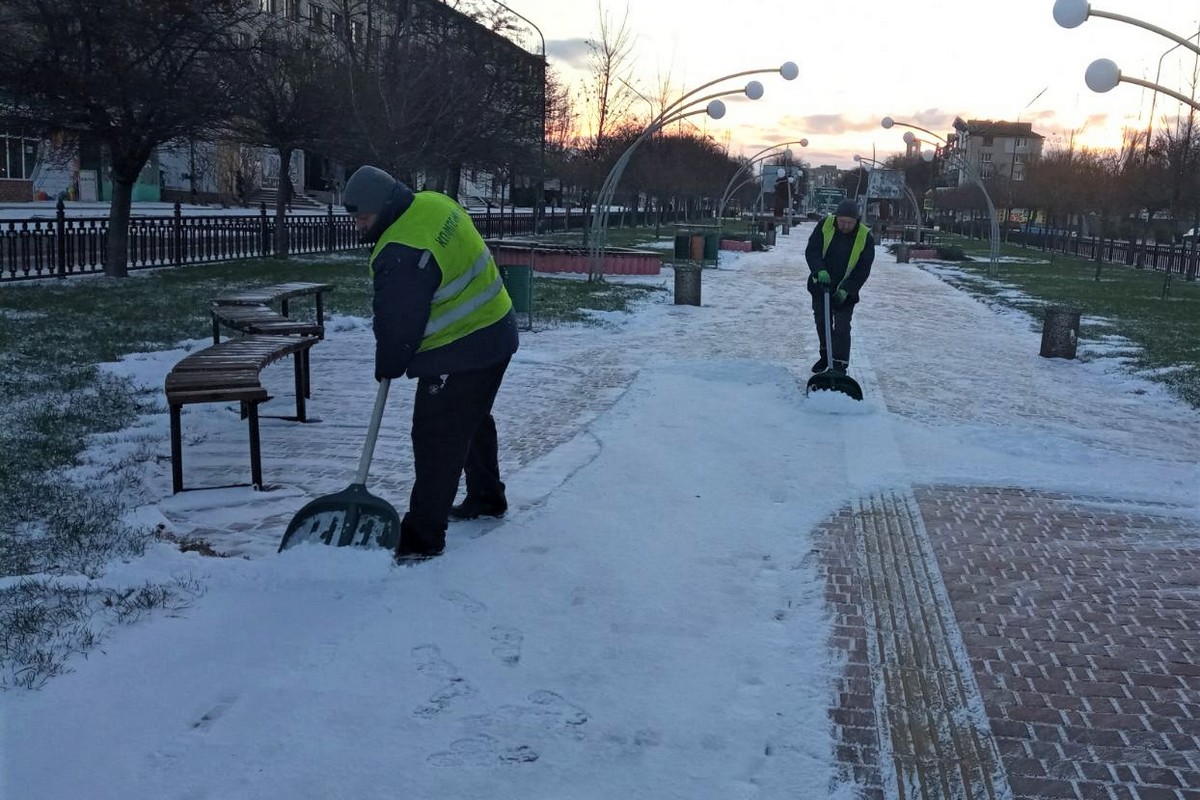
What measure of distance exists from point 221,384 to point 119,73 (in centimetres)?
1207

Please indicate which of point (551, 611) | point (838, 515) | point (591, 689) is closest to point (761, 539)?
point (838, 515)

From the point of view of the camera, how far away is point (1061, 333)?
12.6 metres

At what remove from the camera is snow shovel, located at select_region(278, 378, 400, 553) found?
441 cm

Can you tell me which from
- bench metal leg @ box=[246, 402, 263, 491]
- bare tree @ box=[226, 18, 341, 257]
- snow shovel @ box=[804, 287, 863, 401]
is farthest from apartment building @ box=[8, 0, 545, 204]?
snow shovel @ box=[804, 287, 863, 401]

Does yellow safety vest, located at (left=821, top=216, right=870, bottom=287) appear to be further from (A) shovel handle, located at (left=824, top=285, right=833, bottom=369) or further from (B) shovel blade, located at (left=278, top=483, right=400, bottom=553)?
(B) shovel blade, located at (left=278, top=483, right=400, bottom=553)

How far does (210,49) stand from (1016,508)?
52.0ft

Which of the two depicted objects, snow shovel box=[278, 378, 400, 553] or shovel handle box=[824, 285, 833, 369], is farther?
shovel handle box=[824, 285, 833, 369]

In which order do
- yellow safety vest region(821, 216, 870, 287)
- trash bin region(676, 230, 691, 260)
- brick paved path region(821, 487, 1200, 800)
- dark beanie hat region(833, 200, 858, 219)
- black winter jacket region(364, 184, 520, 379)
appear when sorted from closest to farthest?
brick paved path region(821, 487, 1200, 800)
black winter jacket region(364, 184, 520, 379)
dark beanie hat region(833, 200, 858, 219)
yellow safety vest region(821, 216, 870, 287)
trash bin region(676, 230, 691, 260)

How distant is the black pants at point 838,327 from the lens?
31.0 feet

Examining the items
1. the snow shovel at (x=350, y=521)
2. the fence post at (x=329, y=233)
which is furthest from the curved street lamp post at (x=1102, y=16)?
the fence post at (x=329, y=233)

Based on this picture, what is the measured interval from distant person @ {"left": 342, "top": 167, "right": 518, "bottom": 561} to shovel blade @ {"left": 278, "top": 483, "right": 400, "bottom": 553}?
19 centimetres

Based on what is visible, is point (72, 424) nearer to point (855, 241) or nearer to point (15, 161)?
point (855, 241)

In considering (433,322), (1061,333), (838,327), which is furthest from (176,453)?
(1061,333)

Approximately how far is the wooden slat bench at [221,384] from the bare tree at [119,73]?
426 inches
